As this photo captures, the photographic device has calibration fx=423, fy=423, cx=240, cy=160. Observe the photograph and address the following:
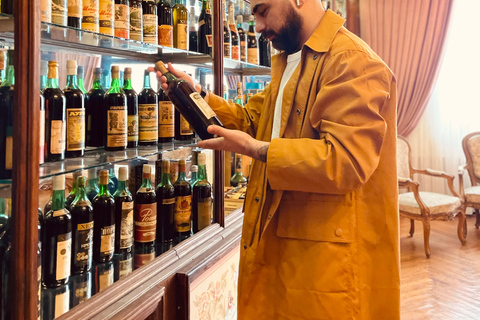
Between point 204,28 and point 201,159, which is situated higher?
point 204,28

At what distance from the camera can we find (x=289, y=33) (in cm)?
130

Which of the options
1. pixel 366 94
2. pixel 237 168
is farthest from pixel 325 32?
pixel 237 168

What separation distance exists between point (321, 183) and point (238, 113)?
618 mm

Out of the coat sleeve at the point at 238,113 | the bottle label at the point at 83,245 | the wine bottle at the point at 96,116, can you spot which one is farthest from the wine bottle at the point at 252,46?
the bottle label at the point at 83,245

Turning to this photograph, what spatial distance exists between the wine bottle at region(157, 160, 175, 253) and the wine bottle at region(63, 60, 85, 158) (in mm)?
463

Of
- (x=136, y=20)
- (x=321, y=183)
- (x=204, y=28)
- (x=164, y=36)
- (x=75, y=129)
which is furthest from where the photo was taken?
(x=204, y=28)

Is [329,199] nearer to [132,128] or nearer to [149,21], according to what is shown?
[132,128]

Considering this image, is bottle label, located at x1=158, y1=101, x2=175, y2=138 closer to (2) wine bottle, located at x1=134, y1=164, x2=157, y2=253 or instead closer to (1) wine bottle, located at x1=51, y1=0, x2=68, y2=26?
(2) wine bottle, located at x1=134, y1=164, x2=157, y2=253

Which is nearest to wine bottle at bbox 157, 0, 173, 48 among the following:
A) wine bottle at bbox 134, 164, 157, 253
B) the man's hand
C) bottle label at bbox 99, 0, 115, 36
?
bottle label at bbox 99, 0, 115, 36

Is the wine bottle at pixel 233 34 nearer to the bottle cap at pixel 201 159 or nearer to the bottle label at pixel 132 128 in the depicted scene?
the bottle cap at pixel 201 159

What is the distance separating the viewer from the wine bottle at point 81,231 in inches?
51.9

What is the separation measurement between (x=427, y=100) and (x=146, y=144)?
4213 millimetres

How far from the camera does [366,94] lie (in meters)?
1.08

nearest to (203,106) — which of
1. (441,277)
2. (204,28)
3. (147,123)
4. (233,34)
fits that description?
(147,123)
